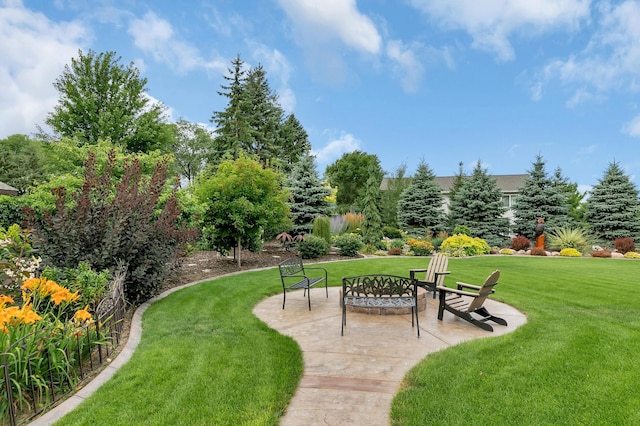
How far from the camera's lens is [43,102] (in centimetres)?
2553

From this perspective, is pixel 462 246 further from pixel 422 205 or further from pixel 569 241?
pixel 422 205

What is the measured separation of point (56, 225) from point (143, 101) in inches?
1004

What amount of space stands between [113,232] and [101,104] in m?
25.2

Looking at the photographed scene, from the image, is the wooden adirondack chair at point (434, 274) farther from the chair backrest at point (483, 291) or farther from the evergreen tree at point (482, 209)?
the evergreen tree at point (482, 209)

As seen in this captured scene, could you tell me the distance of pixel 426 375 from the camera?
3.22m

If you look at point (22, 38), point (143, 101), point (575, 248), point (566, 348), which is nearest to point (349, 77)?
point (22, 38)

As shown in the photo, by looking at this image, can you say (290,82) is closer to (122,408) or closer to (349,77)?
(349,77)

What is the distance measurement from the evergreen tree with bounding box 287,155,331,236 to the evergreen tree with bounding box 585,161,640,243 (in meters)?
16.1

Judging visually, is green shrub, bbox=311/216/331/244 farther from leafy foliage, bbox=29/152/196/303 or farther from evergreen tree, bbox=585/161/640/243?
evergreen tree, bbox=585/161/640/243

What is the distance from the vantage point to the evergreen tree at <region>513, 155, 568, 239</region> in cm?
1998

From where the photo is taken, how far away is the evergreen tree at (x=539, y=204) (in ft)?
65.6

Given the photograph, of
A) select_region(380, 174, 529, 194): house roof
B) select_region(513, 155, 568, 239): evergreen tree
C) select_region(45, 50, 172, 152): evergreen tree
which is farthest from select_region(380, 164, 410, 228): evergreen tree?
select_region(45, 50, 172, 152): evergreen tree

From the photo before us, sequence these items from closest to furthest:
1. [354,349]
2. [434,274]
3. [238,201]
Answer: [354,349], [434,274], [238,201]

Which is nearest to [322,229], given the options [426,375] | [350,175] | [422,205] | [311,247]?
[311,247]
